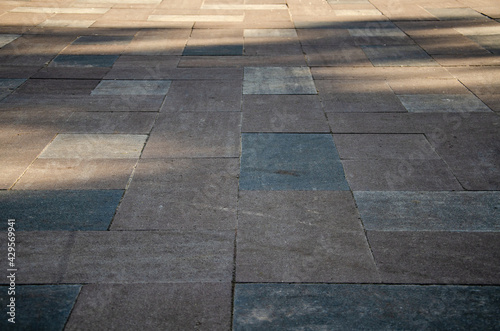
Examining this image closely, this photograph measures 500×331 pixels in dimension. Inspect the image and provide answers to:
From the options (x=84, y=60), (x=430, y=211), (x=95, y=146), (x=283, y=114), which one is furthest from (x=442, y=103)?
(x=84, y=60)

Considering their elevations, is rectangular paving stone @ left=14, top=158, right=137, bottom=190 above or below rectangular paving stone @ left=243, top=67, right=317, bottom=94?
below

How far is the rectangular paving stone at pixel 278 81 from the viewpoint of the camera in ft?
25.8

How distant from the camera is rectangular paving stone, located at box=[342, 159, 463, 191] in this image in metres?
5.15

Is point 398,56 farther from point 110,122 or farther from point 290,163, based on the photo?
point 110,122

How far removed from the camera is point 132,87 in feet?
26.2

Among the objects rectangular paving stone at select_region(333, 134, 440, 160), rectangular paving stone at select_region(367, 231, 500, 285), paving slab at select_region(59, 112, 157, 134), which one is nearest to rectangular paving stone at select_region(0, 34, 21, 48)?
paving slab at select_region(59, 112, 157, 134)

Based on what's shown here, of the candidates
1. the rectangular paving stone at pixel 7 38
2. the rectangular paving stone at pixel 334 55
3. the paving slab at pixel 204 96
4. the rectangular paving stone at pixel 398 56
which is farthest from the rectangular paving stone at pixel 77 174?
the rectangular paving stone at pixel 7 38

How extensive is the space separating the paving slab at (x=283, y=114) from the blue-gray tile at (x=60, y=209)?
2.38 m

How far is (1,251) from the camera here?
13.7 ft

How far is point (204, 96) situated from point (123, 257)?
13.2 ft

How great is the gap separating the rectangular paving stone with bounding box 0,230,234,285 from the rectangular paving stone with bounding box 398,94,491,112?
430 centimetres

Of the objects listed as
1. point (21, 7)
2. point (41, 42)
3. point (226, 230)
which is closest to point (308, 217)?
point (226, 230)

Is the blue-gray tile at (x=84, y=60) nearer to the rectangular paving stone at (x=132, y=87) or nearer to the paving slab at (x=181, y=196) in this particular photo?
the rectangular paving stone at (x=132, y=87)

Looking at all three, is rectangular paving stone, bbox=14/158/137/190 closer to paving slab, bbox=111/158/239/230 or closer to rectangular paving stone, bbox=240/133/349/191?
paving slab, bbox=111/158/239/230
